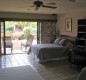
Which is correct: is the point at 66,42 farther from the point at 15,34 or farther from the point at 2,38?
the point at 15,34

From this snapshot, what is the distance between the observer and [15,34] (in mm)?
9633

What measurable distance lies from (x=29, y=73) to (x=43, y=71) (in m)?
1.49

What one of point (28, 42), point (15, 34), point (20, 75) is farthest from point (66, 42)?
point (20, 75)

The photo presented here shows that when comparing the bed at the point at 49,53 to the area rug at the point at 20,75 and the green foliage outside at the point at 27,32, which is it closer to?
the area rug at the point at 20,75

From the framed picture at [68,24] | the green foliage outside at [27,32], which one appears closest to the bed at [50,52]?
the framed picture at [68,24]

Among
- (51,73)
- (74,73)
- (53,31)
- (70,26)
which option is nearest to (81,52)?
(74,73)

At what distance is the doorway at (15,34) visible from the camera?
8367 millimetres

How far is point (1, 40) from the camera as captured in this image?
832 cm

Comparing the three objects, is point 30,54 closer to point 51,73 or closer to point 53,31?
point 53,31

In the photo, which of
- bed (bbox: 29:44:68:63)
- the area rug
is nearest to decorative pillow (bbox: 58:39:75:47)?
bed (bbox: 29:44:68:63)

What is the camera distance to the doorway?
27.5 ft

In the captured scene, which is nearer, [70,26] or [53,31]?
[70,26]

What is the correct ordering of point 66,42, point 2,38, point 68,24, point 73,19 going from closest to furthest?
point 66,42, point 73,19, point 68,24, point 2,38

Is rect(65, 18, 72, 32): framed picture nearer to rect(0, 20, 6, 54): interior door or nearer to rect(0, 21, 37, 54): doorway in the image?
rect(0, 21, 37, 54): doorway
